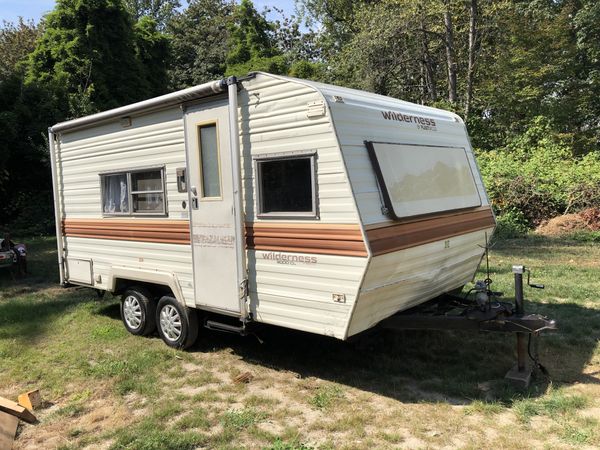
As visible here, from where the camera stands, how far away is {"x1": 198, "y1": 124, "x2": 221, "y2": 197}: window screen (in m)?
5.25

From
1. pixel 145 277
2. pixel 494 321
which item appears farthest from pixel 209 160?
pixel 494 321

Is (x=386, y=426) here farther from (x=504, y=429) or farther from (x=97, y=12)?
(x=97, y=12)

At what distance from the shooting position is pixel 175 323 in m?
6.01

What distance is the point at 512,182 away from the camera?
15.9 meters

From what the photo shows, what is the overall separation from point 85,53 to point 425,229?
756 inches

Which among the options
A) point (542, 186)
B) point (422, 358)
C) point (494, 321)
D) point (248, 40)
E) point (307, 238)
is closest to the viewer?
point (307, 238)

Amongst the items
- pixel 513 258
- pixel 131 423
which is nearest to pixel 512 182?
pixel 513 258

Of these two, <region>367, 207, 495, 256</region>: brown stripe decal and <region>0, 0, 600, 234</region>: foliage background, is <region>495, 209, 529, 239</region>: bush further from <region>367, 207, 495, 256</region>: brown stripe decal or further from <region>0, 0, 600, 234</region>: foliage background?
<region>367, 207, 495, 256</region>: brown stripe decal

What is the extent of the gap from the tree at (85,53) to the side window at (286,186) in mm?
16296

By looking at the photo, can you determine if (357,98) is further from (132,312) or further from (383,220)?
(132,312)

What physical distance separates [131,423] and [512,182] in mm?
14268

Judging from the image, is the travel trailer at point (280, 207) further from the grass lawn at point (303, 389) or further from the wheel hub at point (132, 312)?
the grass lawn at point (303, 389)

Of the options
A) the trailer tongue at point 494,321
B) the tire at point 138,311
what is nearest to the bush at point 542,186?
the trailer tongue at point 494,321

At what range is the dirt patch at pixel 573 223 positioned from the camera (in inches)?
556
